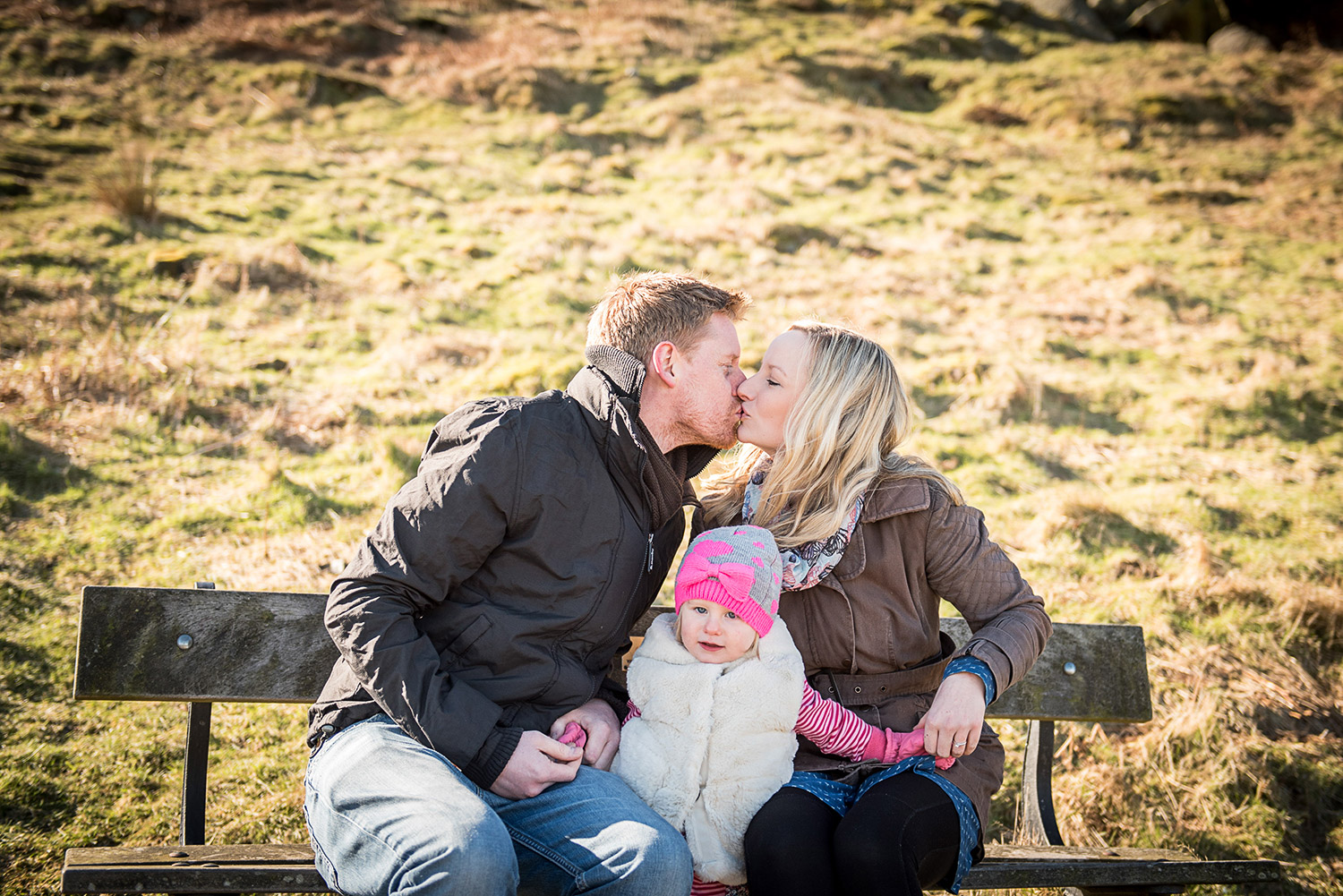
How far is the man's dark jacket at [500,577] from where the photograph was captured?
2.27 metres

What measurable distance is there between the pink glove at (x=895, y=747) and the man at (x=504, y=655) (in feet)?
2.25

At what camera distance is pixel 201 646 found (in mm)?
2748

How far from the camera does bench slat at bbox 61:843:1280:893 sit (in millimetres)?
2234

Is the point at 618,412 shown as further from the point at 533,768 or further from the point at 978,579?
the point at 978,579

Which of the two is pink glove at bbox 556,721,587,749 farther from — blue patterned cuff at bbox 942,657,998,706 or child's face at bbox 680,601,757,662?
blue patterned cuff at bbox 942,657,998,706

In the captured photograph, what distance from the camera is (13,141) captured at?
1255 cm

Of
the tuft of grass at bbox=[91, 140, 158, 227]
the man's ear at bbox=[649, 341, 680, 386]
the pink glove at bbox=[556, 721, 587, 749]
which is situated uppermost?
the man's ear at bbox=[649, 341, 680, 386]

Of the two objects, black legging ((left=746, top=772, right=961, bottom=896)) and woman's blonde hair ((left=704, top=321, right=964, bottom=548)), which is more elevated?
woman's blonde hair ((left=704, top=321, right=964, bottom=548))

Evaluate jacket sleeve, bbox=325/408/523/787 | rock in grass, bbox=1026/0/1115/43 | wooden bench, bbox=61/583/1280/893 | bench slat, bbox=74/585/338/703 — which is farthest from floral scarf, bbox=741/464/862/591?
rock in grass, bbox=1026/0/1115/43

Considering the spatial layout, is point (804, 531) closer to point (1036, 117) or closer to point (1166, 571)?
point (1166, 571)

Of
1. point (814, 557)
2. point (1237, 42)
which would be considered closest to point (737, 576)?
point (814, 557)

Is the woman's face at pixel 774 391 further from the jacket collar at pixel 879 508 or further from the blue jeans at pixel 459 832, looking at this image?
the blue jeans at pixel 459 832

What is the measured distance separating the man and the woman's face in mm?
310

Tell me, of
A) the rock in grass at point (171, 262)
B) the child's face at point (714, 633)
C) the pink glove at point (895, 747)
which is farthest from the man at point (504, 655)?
the rock in grass at point (171, 262)
